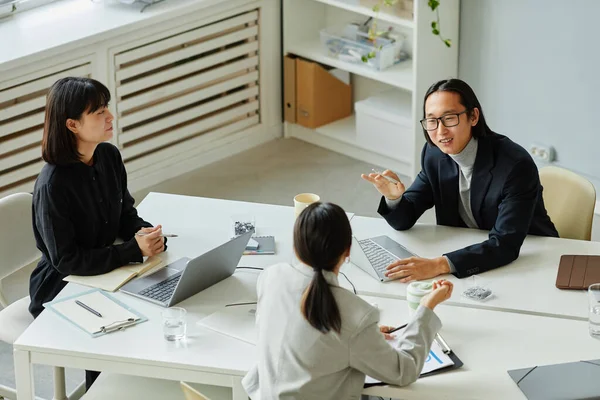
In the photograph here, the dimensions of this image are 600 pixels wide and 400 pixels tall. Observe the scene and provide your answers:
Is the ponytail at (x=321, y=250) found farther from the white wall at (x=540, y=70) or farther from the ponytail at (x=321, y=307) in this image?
the white wall at (x=540, y=70)

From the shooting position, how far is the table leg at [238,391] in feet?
8.88

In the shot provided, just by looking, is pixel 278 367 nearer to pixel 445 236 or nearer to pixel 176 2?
pixel 445 236

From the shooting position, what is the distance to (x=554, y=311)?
2920 millimetres

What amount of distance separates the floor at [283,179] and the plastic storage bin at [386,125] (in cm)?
14

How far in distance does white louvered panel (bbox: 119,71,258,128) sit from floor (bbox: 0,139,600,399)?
1.27 ft

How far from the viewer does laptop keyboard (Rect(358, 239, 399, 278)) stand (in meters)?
3.18

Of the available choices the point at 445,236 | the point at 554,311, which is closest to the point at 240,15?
the point at 445,236

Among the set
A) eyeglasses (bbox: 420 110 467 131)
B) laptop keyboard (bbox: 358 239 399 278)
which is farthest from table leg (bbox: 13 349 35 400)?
eyeglasses (bbox: 420 110 467 131)

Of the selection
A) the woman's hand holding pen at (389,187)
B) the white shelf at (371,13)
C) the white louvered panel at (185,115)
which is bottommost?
the white louvered panel at (185,115)

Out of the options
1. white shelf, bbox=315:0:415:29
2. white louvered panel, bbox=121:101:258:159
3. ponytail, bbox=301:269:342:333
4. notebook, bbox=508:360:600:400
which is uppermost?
white shelf, bbox=315:0:415:29

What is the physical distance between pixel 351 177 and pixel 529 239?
7.19ft

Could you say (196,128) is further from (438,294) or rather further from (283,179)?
(438,294)

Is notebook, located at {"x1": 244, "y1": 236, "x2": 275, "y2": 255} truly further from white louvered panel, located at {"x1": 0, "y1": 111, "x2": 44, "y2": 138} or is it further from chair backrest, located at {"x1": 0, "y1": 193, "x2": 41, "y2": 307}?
white louvered panel, located at {"x1": 0, "y1": 111, "x2": 44, "y2": 138}

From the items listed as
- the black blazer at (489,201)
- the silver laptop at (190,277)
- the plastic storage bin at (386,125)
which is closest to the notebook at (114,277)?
the silver laptop at (190,277)
